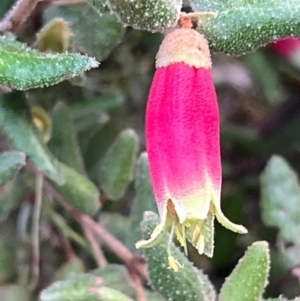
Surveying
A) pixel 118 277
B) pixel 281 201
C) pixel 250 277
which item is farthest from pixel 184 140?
pixel 281 201

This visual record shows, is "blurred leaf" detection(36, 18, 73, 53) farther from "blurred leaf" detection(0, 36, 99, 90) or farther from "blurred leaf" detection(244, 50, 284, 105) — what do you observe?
"blurred leaf" detection(244, 50, 284, 105)

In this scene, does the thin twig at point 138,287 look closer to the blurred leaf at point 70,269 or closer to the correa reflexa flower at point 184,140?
the blurred leaf at point 70,269

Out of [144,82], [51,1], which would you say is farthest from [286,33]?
[144,82]

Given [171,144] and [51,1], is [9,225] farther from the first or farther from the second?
[171,144]

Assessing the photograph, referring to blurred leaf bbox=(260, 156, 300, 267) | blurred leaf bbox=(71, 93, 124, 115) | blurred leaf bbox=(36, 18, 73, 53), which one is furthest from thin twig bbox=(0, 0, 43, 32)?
blurred leaf bbox=(260, 156, 300, 267)

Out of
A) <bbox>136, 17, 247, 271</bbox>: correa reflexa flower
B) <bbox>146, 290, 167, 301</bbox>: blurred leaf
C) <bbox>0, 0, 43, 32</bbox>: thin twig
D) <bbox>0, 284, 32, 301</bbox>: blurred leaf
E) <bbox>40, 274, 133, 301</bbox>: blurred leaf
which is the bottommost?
<bbox>0, 284, 32, 301</bbox>: blurred leaf
